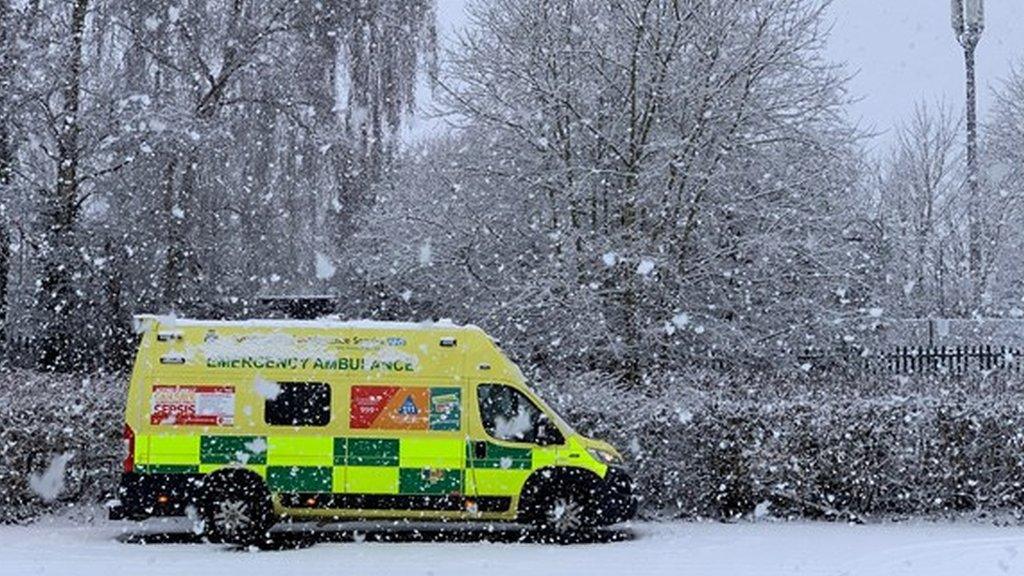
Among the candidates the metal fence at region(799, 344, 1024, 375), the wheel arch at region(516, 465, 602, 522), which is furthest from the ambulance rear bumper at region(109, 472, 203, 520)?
the metal fence at region(799, 344, 1024, 375)

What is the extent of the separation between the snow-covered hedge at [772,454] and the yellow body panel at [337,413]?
122 cm

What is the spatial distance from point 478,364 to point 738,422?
271 centimetres

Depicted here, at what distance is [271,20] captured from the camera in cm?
2258

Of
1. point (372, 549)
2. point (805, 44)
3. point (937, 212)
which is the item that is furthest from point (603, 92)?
point (937, 212)

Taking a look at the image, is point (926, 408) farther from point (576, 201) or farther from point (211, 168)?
point (211, 168)

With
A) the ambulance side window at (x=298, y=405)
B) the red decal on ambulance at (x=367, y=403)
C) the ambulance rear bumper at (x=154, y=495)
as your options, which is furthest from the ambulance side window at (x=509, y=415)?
the ambulance rear bumper at (x=154, y=495)

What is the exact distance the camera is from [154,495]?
11281mm

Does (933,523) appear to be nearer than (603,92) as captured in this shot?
Yes

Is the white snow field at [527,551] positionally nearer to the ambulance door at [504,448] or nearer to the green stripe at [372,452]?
the ambulance door at [504,448]

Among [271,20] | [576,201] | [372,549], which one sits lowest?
[372,549]

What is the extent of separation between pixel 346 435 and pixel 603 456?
7.70 feet

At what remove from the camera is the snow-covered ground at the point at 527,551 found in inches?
399

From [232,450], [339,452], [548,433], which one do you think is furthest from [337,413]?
[548,433]

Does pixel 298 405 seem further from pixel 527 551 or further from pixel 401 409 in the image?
pixel 527 551
